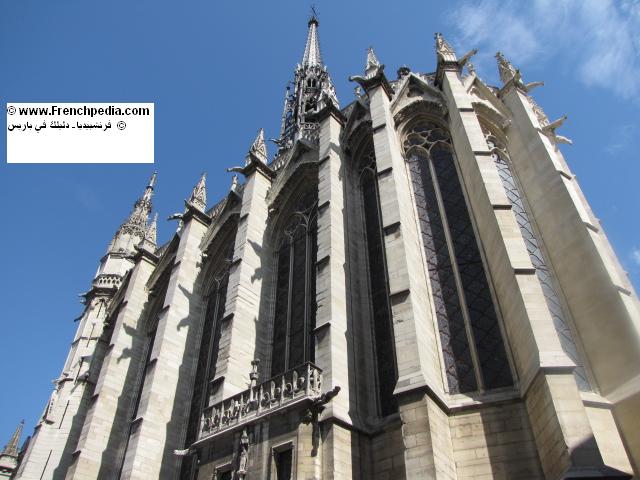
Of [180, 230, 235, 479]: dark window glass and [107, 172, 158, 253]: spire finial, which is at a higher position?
[107, 172, 158, 253]: spire finial

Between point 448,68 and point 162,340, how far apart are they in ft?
36.9

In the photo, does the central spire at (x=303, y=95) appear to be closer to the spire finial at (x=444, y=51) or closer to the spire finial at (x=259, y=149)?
the spire finial at (x=259, y=149)

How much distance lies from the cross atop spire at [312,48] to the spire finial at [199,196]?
15829mm

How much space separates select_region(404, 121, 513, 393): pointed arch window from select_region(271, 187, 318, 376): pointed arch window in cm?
339

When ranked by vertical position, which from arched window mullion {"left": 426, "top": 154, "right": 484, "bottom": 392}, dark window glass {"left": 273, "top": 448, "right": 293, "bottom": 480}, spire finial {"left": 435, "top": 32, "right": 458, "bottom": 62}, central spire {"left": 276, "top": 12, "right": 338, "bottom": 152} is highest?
central spire {"left": 276, "top": 12, "right": 338, "bottom": 152}

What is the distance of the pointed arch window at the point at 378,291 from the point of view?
416 inches

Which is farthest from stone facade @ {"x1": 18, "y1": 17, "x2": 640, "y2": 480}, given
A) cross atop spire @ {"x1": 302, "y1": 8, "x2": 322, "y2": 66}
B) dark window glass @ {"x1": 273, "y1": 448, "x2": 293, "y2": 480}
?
cross atop spire @ {"x1": 302, "y1": 8, "x2": 322, "y2": 66}

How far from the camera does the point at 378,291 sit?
12117mm

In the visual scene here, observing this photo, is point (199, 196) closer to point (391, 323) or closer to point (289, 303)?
point (289, 303)

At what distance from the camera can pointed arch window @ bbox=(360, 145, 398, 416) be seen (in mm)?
10570

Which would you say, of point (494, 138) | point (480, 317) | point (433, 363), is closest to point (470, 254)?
point (480, 317)

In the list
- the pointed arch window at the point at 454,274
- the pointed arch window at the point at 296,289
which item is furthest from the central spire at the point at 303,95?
the pointed arch window at the point at 454,274

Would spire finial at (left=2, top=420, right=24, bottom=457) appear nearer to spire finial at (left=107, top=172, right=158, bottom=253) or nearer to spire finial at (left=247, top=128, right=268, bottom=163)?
spire finial at (left=107, top=172, right=158, bottom=253)

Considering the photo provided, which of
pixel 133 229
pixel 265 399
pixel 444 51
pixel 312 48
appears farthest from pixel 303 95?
pixel 265 399
